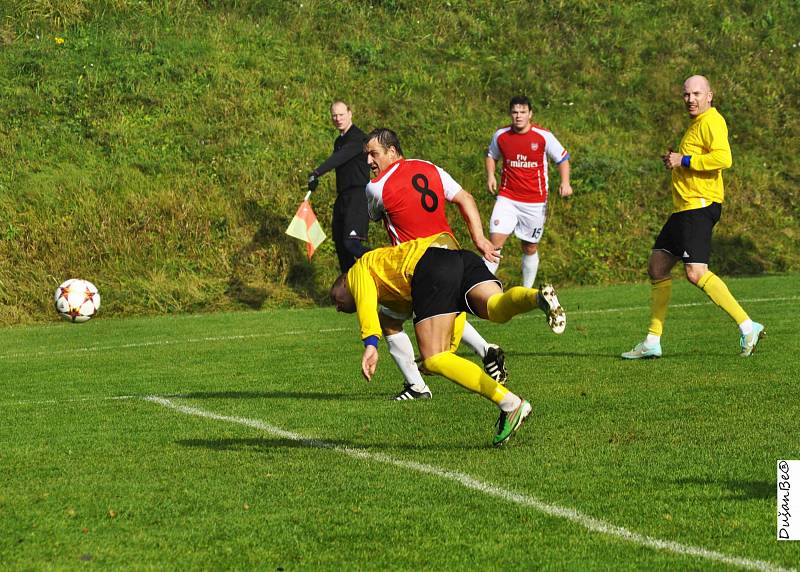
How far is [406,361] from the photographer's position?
9570 mm

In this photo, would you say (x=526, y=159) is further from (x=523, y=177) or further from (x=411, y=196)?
(x=411, y=196)

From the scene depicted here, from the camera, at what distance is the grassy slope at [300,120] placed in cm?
2031

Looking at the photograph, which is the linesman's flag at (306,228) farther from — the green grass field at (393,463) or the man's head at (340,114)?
the green grass field at (393,463)

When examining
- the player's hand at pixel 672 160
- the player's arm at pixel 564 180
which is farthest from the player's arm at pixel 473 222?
the player's arm at pixel 564 180

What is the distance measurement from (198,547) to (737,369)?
6.20m

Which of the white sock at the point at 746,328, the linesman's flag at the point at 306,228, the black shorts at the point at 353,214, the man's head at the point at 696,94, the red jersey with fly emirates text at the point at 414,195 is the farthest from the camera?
the linesman's flag at the point at 306,228

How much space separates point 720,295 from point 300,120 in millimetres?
13441

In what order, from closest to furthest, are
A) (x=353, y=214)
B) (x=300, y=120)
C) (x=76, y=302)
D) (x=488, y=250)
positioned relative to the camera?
(x=488, y=250) → (x=353, y=214) → (x=76, y=302) → (x=300, y=120)

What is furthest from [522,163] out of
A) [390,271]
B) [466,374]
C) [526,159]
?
[466,374]

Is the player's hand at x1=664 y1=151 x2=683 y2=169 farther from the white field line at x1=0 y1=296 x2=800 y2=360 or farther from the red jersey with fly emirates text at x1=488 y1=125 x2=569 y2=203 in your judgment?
the white field line at x1=0 y1=296 x2=800 y2=360

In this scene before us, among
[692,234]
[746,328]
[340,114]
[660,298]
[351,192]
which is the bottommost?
[746,328]

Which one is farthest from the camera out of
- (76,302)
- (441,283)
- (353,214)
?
(76,302)

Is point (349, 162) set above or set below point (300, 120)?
below

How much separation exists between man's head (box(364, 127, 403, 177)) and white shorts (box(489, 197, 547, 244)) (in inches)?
269
